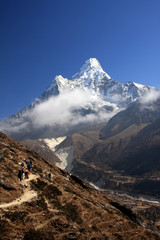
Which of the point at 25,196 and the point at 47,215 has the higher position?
the point at 25,196

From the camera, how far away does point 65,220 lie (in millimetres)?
38281

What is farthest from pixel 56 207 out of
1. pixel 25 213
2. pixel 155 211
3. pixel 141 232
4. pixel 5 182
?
pixel 155 211

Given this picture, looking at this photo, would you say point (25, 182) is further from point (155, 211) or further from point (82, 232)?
point (155, 211)

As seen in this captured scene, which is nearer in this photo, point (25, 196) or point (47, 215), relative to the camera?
point (47, 215)

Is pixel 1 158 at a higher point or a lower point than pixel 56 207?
higher

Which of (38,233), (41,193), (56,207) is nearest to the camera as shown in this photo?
(38,233)

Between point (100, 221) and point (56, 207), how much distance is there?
9.61m

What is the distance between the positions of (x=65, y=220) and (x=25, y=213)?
744 centimetres

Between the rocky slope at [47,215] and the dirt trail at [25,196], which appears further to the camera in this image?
the dirt trail at [25,196]

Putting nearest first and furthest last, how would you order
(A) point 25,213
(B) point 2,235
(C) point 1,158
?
1. (B) point 2,235
2. (A) point 25,213
3. (C) point 1,158

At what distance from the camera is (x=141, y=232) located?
43531mm

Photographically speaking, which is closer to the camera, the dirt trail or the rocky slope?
the rocky slope

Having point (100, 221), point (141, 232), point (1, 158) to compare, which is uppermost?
point (1, 158)

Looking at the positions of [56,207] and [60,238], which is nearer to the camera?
[60,238]
